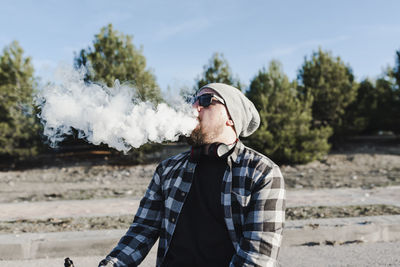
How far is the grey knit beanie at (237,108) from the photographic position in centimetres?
221

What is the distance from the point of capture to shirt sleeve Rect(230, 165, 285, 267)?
1829 mm

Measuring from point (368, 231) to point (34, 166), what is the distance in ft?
50.7

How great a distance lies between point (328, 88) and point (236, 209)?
1718cm

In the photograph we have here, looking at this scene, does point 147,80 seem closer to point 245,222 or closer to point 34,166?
point 34,166

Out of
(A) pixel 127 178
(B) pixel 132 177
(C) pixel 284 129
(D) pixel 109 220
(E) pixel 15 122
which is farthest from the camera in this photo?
(E) pixel 15 122

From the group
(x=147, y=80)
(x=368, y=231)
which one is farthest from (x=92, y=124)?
(x=147, y=80)

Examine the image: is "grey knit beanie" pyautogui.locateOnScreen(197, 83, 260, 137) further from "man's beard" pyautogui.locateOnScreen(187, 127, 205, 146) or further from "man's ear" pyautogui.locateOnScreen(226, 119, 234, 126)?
"man's beard" pyautogui.locateOnScreen(187, 127, 205, 146)

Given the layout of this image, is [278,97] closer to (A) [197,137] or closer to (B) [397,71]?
(B) [397,71]

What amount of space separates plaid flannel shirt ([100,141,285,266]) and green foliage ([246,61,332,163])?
11719 millimetres

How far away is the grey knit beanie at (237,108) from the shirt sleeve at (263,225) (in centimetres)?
43

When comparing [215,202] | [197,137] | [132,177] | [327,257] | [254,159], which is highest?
[197,137]

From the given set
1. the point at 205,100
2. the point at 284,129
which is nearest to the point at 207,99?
the point at 205,100

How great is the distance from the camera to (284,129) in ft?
46.9

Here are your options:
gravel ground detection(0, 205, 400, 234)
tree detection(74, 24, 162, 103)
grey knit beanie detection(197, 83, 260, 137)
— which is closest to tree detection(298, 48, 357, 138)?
tree detection(74, 24, 162, 103)
